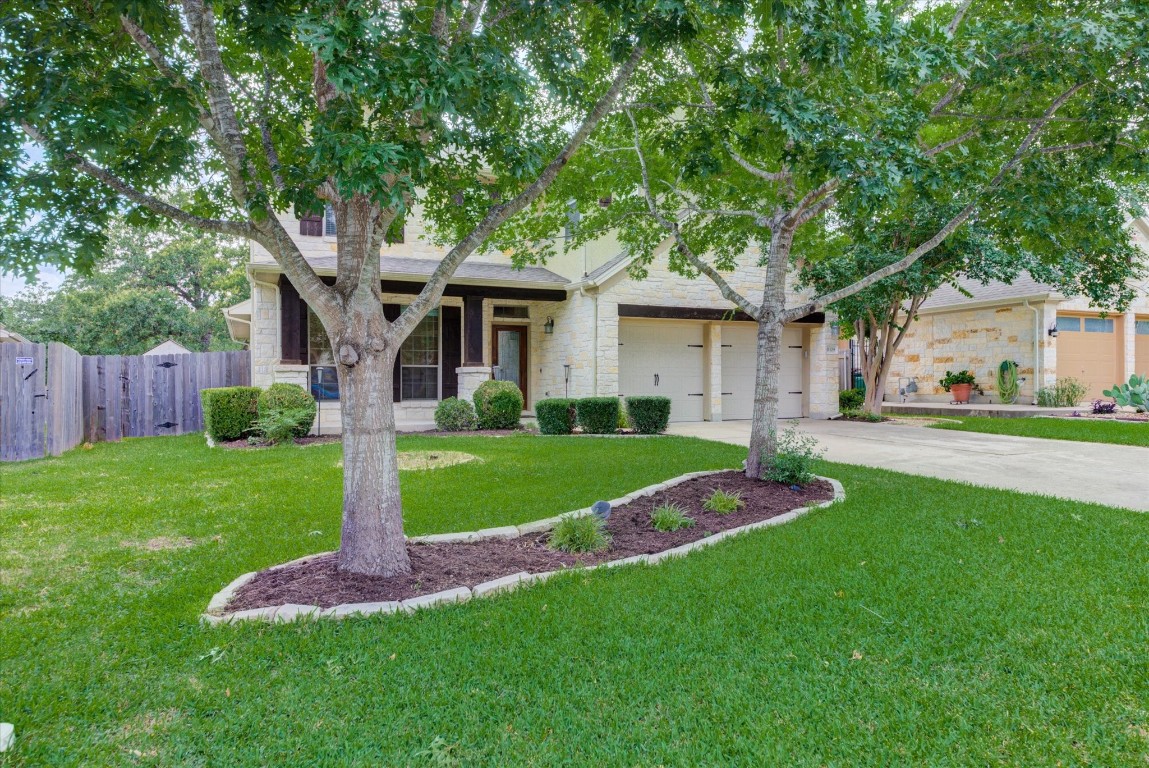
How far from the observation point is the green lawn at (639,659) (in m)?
2.06

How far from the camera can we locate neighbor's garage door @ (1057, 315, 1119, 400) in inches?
627

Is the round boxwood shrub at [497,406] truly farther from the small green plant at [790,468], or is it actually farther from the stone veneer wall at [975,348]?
the stone veneer wall at [975,348]

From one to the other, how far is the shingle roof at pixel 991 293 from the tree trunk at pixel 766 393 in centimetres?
1120

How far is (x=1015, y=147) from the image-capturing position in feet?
20.2

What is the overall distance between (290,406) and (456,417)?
2.78 meters

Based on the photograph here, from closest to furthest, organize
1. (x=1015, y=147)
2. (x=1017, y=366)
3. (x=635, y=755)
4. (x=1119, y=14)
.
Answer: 1. (x=635, y=755)
2. (x=1119, y=14)
3. (x=1015, y=147)
4. (x=1017, y=366)

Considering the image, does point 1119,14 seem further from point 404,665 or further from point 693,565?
point 404,665

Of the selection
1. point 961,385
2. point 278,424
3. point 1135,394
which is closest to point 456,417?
point 278,424

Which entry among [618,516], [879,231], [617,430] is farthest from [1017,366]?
[618,516]

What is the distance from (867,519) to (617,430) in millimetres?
6533

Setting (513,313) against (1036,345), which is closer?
(513,313)

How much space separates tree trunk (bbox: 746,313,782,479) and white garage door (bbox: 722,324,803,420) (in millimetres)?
7973

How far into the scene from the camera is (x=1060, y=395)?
48.2 feet

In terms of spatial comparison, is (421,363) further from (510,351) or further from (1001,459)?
(1001,459)
